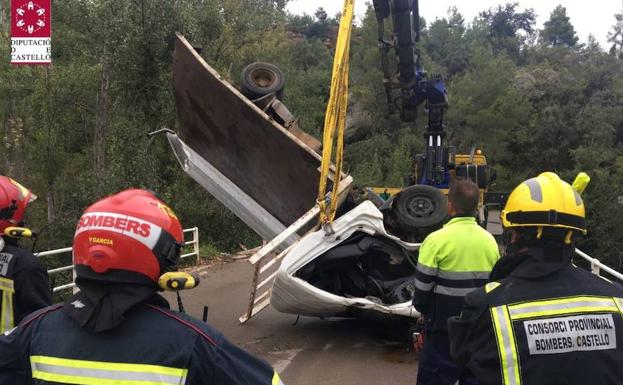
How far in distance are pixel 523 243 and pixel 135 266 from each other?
1.43 metres

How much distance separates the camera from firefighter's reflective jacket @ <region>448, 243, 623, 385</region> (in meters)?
1.99

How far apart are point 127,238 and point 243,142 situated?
239 inches

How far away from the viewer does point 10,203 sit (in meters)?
3.03

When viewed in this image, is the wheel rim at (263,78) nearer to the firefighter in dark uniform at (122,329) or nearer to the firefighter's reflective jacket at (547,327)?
the firefighter's reflective jacket at (547,327)

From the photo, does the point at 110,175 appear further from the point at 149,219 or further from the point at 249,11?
the point at 149,219

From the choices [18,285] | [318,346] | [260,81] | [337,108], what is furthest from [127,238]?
[260,81]

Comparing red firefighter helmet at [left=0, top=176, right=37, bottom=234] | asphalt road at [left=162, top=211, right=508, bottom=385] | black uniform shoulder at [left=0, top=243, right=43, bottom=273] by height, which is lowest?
asphalt road at [left=162, top=211, right=508, bottom=385]

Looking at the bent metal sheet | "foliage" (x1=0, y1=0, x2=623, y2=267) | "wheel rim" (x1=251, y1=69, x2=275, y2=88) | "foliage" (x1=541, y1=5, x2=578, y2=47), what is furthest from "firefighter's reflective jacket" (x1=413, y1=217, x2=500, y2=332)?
"foliage" (x1=541, y1=5, x2=578, y2=47)

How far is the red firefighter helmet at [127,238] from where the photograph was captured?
1632 mm

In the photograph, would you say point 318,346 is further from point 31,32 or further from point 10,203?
point 31,32

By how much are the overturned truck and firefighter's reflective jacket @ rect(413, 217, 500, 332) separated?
2.00 m

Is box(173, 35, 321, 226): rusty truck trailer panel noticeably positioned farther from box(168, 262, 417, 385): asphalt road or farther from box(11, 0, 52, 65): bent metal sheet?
box(11, 0, 52, 65): bent metal sheet

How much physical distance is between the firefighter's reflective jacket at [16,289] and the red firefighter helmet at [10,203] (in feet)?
0.68

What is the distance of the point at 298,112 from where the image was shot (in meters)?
30.0
